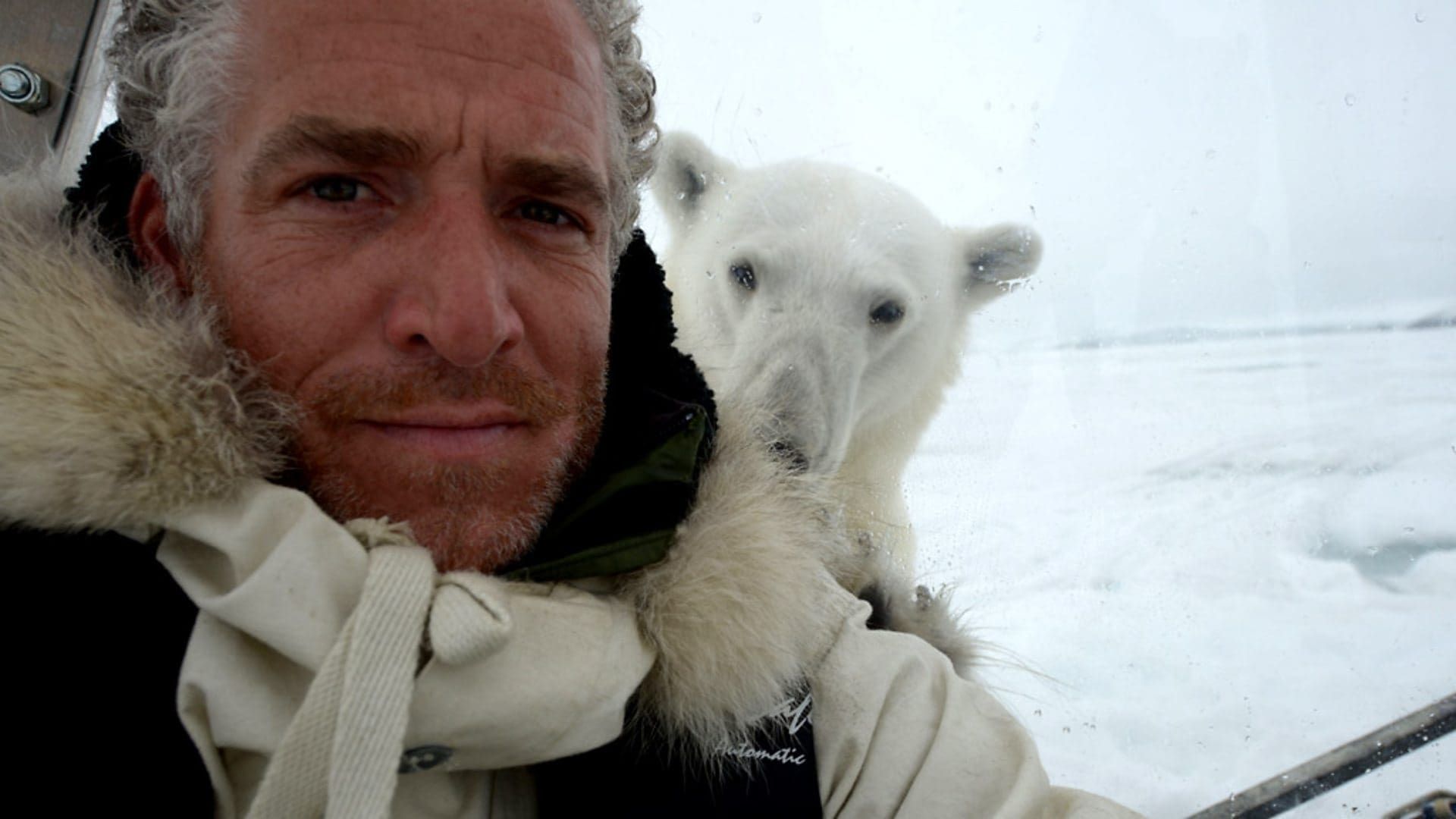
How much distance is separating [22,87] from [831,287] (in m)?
1.85

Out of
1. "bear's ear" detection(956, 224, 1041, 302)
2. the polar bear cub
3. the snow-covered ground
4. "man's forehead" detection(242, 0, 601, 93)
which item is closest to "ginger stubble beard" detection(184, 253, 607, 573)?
"man's forehead" detection(242, 0, 601, 93)

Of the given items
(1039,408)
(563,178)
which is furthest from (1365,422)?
(563,178)

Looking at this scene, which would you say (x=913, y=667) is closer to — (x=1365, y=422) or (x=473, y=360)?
(x=473, y=360)

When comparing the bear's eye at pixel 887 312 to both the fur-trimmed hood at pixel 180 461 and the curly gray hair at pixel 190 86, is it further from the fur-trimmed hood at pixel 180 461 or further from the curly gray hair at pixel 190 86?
the fur-trimmed hood at pixel 180 461

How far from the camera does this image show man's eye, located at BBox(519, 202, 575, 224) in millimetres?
859

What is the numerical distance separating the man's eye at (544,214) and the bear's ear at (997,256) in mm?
2118

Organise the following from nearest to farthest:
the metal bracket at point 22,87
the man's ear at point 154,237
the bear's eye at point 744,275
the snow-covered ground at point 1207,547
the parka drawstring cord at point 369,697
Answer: the parka drawstring cord at point 369,697 → the man's ear at point 154,237 → the metal bracket at point 22,87 → the snow-covered ground at point 1207,547 → the bear's eye at point 744,275

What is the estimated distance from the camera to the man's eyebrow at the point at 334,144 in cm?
74

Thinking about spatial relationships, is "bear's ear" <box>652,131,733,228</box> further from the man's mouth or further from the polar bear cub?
the man's mouth

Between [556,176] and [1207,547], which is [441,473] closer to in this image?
[556,176]

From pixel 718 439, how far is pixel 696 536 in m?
0.16

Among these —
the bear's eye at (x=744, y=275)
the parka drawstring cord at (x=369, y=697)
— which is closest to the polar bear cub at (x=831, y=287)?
the bear's eye at (x=744, y=275)

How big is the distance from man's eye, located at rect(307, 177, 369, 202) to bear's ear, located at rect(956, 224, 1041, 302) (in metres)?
2.30

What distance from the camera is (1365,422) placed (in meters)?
2.52
